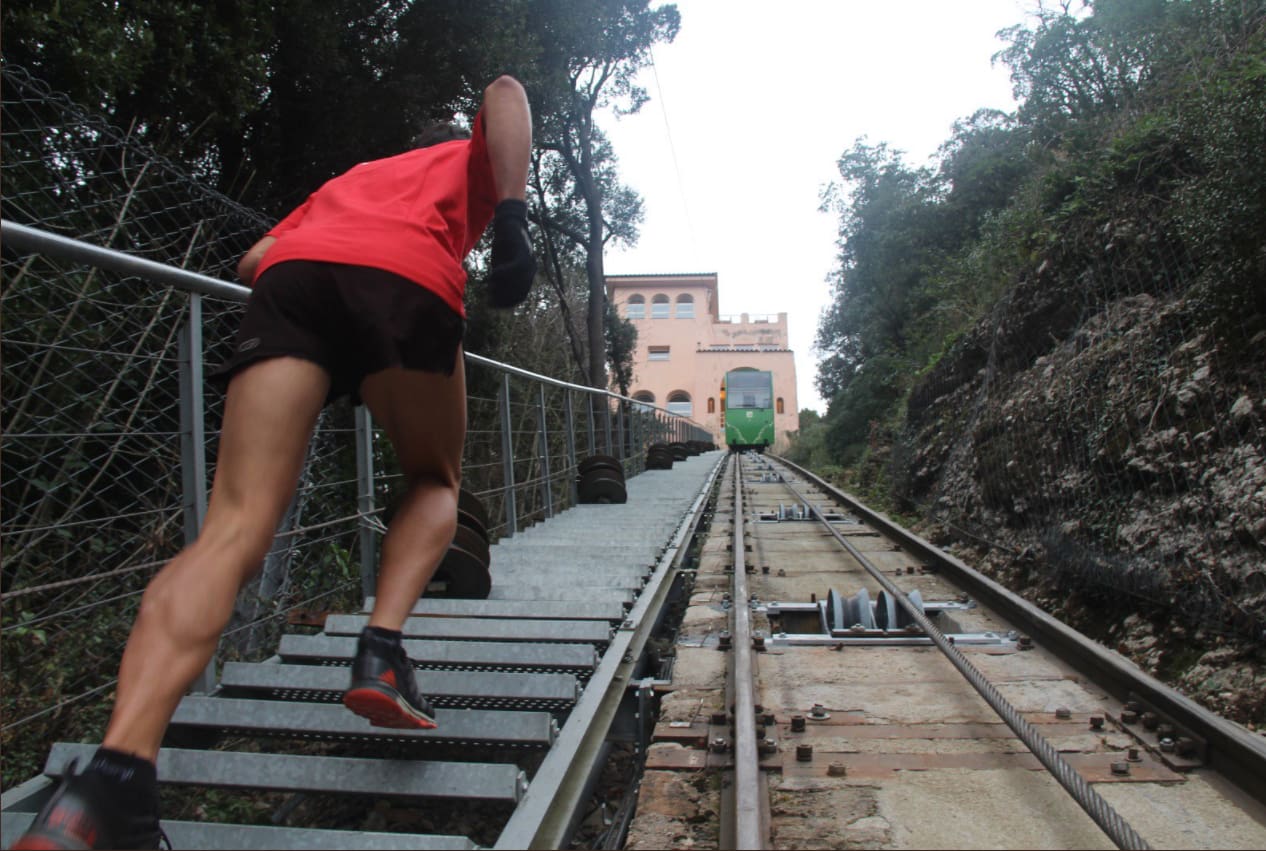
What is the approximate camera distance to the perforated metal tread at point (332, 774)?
1.86m

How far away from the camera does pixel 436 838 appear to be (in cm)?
165

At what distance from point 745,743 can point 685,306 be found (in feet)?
170

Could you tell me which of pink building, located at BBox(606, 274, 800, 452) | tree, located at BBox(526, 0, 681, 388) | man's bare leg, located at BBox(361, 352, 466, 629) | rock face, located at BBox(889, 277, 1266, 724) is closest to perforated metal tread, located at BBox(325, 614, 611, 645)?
man's bare leg, located at BBox(361, 352, 466, 629)

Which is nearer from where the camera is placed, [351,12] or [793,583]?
[793,583]

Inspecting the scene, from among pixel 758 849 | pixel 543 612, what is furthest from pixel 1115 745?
pixel 543 612

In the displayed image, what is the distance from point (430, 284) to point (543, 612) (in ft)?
6.15

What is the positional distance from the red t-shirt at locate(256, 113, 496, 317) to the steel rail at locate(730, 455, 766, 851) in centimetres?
125

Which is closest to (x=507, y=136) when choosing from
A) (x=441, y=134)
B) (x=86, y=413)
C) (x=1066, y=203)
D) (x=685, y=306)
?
(x=441, y=134)

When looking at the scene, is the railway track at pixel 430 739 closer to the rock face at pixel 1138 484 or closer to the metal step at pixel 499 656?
the metal step at pixel 499 656

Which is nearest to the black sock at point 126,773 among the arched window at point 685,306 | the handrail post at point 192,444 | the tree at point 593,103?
the handrail post at point 192,444

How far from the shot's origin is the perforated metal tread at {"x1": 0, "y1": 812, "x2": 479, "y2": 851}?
1.65 metres

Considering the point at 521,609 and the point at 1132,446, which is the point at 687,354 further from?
the point at 521,609

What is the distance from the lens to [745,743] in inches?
96.9

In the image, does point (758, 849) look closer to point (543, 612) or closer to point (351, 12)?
point (543, 612)
